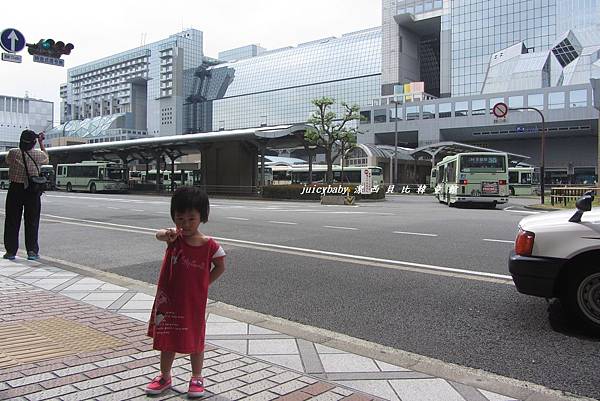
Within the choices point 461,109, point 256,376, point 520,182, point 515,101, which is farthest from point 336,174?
point 256,376

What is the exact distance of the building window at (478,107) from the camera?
83.1 meters

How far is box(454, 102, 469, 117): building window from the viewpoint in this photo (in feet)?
278

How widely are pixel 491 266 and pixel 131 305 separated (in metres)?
5.47

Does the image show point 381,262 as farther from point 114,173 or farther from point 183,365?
point 114,173

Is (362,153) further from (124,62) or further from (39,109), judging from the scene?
(124,62)

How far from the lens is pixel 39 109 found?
31.4 meters

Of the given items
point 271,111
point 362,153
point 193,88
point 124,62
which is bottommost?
point 362,153

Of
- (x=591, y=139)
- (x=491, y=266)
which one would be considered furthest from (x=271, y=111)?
(x=491, y=266)

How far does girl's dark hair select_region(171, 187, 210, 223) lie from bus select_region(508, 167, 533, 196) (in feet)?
154

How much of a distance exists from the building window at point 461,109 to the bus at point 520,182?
39748mm

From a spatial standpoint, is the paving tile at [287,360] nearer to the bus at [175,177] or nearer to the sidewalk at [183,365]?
the sidewalk at [183,365]

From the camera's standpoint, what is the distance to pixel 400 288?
264 inches

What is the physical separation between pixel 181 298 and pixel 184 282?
4.0 inches

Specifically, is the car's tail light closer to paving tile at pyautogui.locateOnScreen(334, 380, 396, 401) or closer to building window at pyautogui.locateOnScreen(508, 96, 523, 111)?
paving tile at pyautogui.locateOnScreen(334, 380, 396, 401)
